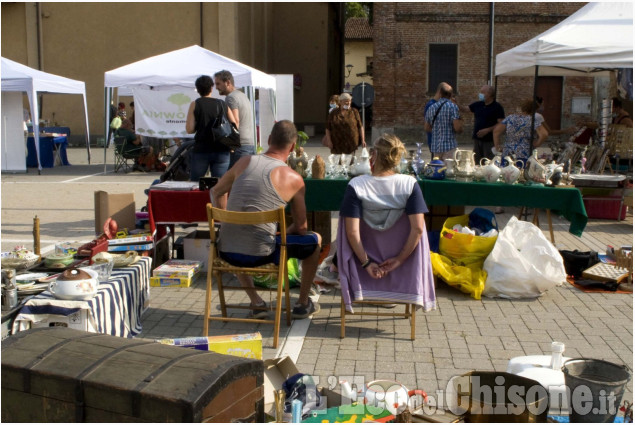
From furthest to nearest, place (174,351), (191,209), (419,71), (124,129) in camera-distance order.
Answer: (419,71) → (124,129) → (191,209) → (174,351)

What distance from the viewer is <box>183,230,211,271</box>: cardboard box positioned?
21.7 ft

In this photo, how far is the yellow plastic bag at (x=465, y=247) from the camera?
592cm

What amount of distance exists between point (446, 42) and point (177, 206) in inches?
819

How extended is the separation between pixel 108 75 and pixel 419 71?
15446 millimetres

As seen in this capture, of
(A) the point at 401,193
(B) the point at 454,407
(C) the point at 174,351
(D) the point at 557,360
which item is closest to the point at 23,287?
(C) the point at 174,351

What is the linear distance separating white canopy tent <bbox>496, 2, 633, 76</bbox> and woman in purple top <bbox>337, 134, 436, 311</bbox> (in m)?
4.10

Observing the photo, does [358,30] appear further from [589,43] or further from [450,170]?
[450,170]

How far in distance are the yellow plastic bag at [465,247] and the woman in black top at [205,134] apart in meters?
2.83

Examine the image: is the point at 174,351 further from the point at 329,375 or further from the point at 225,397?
the point at 329,375

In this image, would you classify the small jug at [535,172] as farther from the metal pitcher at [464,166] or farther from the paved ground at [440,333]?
the paved ground at [440,333]

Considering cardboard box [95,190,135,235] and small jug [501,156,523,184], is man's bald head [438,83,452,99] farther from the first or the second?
cardboard box [95,190,135,235]

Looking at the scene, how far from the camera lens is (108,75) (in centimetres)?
1230

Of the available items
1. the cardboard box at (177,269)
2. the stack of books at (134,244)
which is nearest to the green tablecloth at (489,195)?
the cardboard box at (177,269)

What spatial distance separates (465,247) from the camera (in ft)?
19.5
